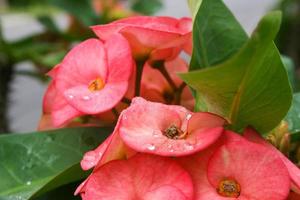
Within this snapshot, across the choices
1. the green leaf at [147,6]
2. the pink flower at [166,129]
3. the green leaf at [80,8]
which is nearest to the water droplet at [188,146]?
the pink flower at [166,129]

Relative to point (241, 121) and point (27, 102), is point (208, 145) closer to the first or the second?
point (241, 121)

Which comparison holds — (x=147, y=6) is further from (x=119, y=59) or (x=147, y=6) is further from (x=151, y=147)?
(x=151, y=147)

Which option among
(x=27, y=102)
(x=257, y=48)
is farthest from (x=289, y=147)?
(x=27, y=102)

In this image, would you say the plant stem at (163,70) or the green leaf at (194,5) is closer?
the green leaf at (194,5)

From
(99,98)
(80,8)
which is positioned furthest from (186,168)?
(80,8)

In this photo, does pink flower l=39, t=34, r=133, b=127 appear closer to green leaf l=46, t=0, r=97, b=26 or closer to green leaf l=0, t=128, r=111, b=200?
green leaf l=0, t=128, r=111, b=200

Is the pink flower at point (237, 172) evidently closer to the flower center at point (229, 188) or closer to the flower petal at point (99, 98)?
the flower center at point (229, 188)
